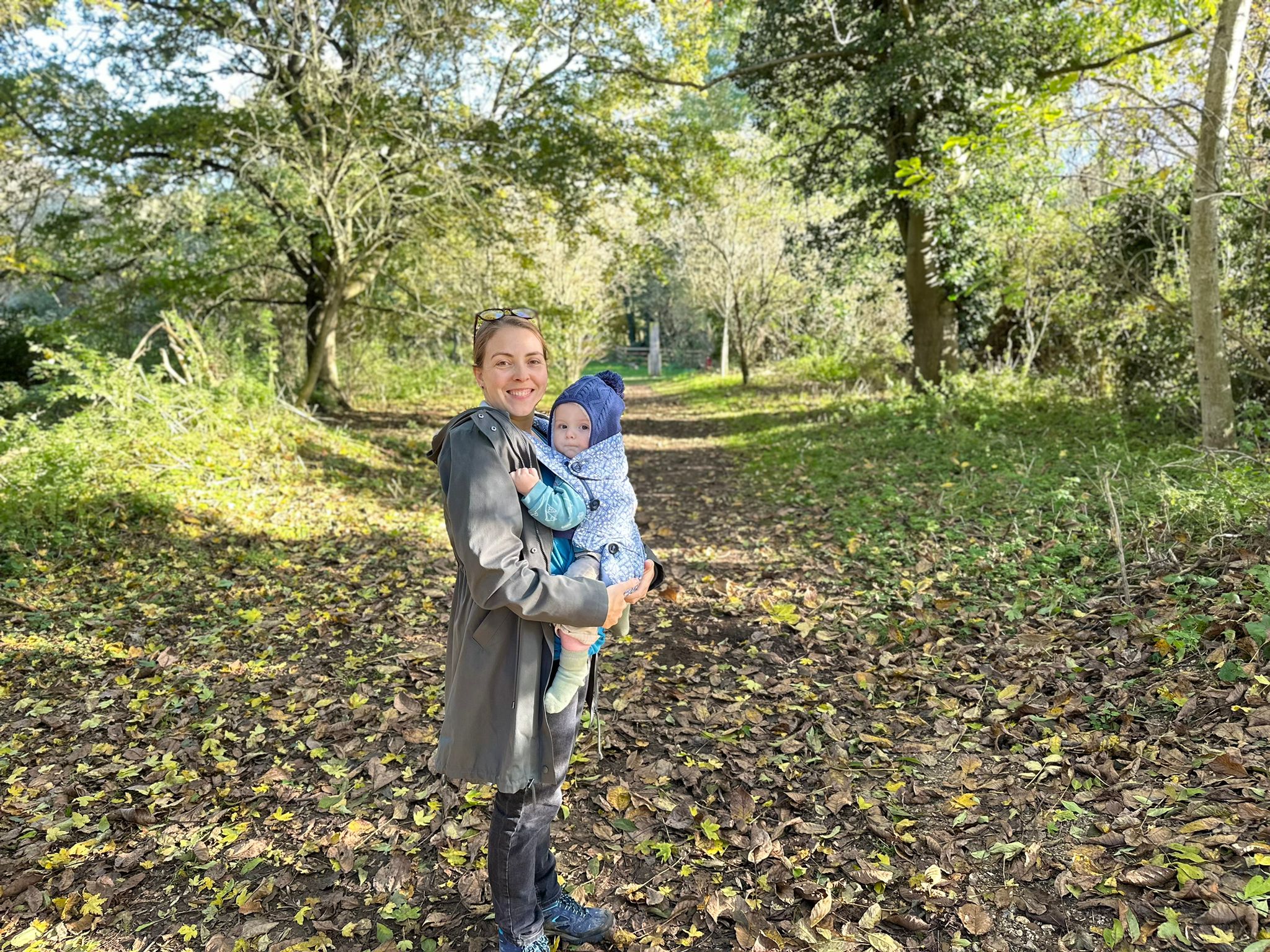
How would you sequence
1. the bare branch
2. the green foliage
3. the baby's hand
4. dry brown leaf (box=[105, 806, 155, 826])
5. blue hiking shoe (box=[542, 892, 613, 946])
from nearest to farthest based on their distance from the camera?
the baby's hand < blue hiking shoe (box=[542, 892, 613, 946]) < dry brown leaf (box=[105, 806, 155, 826]) < the green foliage < the bare branch

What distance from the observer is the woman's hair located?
7.22 feet

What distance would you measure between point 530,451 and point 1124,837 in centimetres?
262

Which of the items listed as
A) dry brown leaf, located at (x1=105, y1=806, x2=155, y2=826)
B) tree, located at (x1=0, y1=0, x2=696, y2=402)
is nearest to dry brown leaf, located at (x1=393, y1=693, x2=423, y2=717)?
dry brown leaf, located at (x1=105, y1=806, x2=155, y2=826)

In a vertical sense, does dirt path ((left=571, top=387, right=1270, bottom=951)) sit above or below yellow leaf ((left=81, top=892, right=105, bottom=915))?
below

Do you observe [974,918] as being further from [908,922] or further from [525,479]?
[525,479]

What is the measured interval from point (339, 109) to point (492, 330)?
10.5 metres

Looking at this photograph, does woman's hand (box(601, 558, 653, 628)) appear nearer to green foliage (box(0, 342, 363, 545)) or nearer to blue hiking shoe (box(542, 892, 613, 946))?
blue hiking shoe (box(542, 892, 613, 946))

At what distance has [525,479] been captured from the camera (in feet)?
6.75

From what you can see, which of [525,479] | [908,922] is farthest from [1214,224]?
[525,479]

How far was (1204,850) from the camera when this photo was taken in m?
2.62

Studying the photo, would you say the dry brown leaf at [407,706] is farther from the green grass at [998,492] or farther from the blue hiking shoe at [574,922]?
the green grass at [998,492]

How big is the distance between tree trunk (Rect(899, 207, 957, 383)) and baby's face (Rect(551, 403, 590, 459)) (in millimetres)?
11327

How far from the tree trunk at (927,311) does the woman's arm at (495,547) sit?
11617mm

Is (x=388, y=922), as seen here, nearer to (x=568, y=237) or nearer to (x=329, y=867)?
(x=329, y=867)
